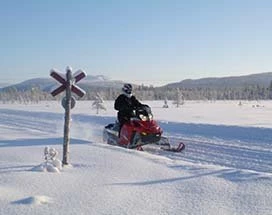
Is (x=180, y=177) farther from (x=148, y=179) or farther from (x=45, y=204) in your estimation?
(x=45, y=204)

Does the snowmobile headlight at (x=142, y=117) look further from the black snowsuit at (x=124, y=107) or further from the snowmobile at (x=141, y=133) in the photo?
the black snowsuit at (x=124, y=107)

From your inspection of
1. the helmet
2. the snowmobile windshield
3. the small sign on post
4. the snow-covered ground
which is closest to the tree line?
the helmet

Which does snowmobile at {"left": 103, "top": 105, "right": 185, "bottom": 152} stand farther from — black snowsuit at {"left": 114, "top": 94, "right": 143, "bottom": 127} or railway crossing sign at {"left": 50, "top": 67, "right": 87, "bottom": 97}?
railway crossing sign at {"left": 50, "top": 67, "right": 87, "bottom": 97}

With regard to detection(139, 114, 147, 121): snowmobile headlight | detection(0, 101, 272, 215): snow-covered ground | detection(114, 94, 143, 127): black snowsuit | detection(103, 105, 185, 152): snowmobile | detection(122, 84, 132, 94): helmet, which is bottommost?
detection(0, 101, 272, 215): snow-covered ground

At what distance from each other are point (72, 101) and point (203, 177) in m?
2.93

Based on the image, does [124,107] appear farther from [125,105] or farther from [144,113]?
[144,113]

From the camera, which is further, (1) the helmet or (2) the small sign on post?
(1) the helmet

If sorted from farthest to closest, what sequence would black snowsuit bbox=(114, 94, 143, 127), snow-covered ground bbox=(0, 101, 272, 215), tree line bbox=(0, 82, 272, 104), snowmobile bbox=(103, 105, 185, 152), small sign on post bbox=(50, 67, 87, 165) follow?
tree line bbox=(0, 82, 272, 104) → black snowsuit bbox=(114, 94, 143, 127) → snowmobile bbox=(103, 105, 185, 152) → small sign on post bbox=(50, 67, 87, 165) → snow-covered ground bbox=(0, 101, 272, 215)

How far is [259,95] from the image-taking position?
139 m

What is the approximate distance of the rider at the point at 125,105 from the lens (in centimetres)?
1145

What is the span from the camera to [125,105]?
37.5ft

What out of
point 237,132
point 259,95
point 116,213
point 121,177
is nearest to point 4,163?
point 121,177

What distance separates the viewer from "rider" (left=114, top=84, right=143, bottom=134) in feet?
37.6

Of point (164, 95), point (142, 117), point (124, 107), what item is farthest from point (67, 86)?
point (164, 95)
